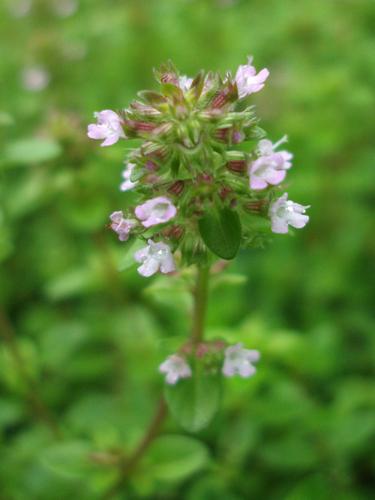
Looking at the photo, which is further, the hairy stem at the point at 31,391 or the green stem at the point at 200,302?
the hairy stem at the point at 31,391

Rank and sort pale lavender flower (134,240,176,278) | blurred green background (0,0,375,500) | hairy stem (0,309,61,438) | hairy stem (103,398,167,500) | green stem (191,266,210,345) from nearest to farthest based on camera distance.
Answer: pale lavender flower (134,240,176,278) → green stem (191,266,210,345) → hairy stem (103,398,167,500) → blurred green background (0,0,375,500) → hairy stem (0,309,61,438)

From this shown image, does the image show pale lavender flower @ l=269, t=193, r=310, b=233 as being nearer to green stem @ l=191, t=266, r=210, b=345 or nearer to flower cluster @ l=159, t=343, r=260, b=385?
green stem @ l=191, t=266, r=210, b=345

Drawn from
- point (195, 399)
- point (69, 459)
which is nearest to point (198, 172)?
point (195, 399)

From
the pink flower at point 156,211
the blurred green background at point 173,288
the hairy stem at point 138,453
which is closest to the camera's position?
the pink flower at point 156,211

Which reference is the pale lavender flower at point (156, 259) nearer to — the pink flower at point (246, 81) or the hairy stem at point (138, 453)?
the pink flower at point (246, 81)

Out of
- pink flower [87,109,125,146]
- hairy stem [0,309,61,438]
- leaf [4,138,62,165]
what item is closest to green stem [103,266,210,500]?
pink flower [87,109,125,146]

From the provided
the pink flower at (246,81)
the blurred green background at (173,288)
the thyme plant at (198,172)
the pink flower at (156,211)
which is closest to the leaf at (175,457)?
the blurred green background at (173,288)
